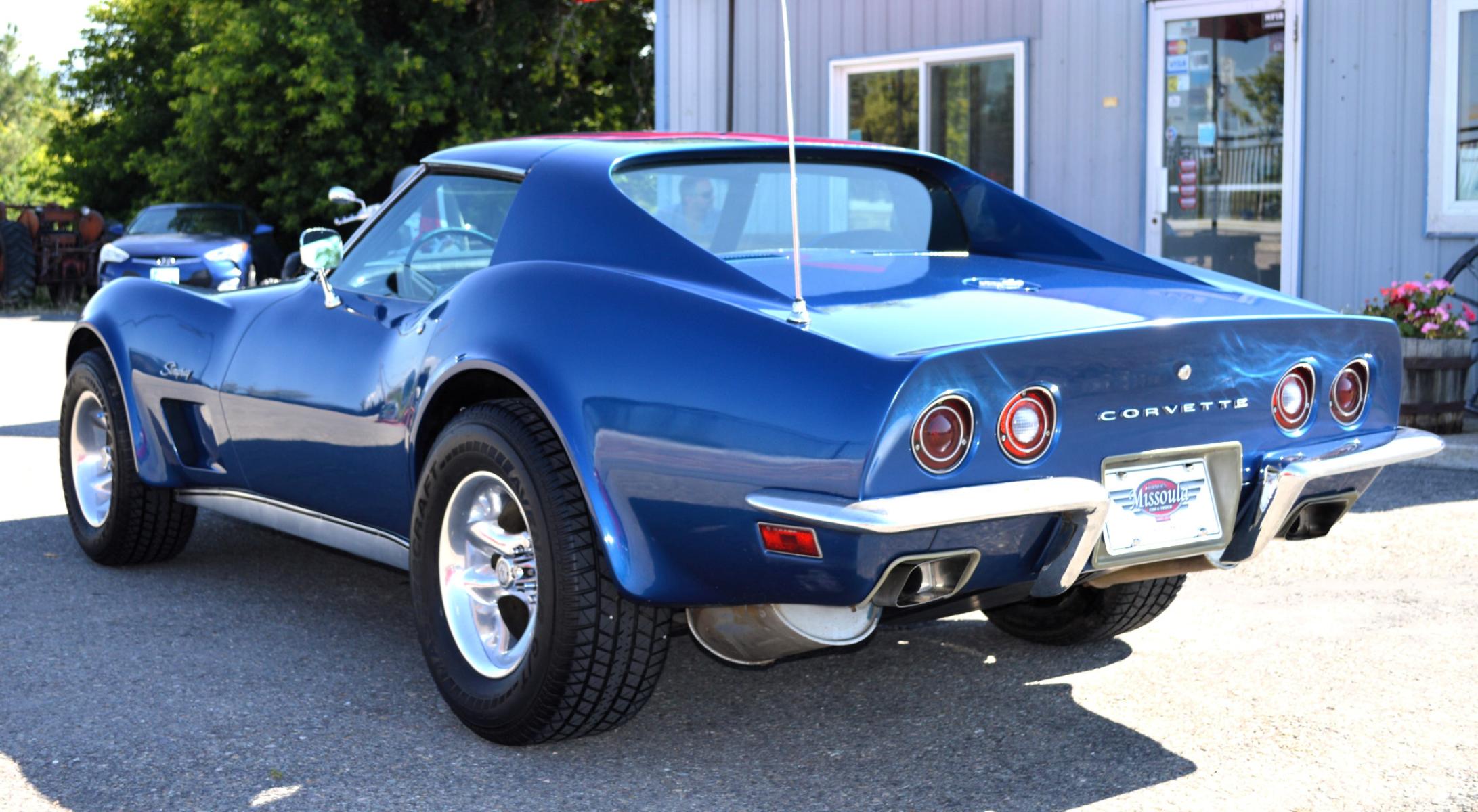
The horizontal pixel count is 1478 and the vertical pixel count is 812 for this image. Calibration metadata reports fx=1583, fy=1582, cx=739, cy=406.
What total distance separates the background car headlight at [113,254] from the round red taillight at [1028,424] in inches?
644

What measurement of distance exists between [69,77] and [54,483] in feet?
85.2

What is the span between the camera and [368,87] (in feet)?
76.6

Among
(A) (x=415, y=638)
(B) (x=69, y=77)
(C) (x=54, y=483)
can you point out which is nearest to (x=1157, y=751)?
(A) (x=415, y=638)

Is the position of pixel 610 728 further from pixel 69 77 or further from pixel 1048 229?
pixel 69 77

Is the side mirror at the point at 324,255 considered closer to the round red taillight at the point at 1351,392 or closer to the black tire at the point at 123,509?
the black tire at the point at 123,509

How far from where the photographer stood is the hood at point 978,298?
Answer: 124 inches

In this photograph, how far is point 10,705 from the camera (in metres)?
3.93

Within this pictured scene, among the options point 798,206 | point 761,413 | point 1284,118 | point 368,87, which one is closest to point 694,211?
point 798,206

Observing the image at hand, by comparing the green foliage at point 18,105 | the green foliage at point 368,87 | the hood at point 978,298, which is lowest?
the hood at point 978,298

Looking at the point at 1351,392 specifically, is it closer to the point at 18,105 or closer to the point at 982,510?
the point at 982,510

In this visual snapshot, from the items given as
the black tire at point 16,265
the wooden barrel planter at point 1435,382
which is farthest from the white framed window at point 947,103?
the black tire at point 16,265

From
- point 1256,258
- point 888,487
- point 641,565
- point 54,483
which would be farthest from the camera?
point 1256,258

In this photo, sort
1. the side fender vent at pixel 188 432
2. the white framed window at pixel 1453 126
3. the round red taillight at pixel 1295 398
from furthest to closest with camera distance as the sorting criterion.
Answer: the white framed window at pixel 1453 126 < the side fender vent at pixel 188 432 < the round red taillight at pixel 1295 398

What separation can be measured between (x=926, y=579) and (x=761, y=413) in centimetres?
46
